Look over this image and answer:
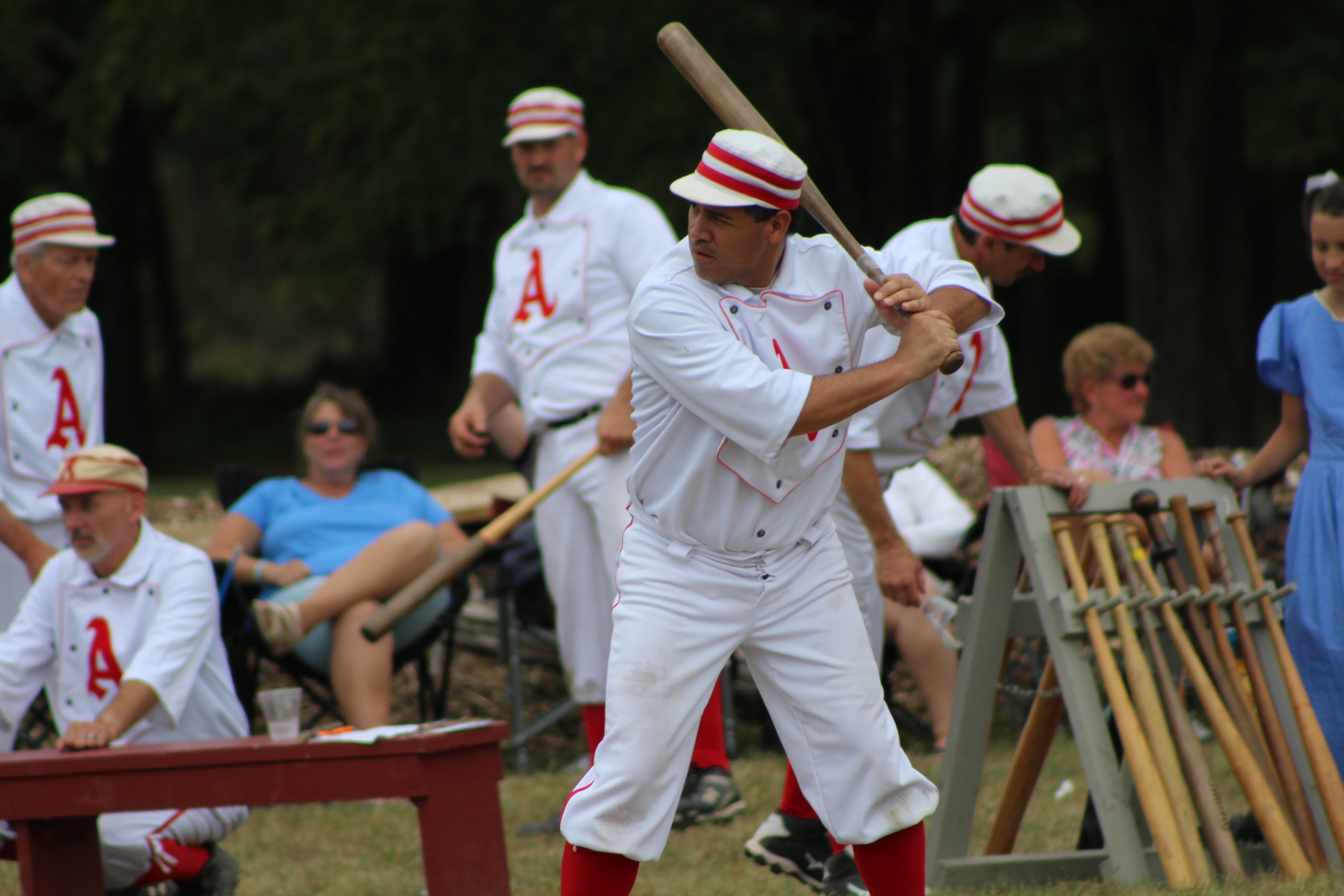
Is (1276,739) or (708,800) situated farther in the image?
(708,800)

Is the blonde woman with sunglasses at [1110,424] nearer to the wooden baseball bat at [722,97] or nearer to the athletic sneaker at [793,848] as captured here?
the athletic sneaker at [793,848]

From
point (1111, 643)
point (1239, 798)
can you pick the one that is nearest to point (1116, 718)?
point (1111, 643)

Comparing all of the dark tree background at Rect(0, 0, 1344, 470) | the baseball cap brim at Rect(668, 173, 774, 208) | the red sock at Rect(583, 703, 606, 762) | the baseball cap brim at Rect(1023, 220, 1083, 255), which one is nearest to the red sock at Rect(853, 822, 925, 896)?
the baseball cap brim at Rect(668, 173, 774, 208)

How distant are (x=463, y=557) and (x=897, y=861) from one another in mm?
2306

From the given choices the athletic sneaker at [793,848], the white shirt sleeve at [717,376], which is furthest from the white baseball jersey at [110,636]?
the white shirt sleeve at [717,376]

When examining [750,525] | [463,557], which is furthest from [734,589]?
[463,557]

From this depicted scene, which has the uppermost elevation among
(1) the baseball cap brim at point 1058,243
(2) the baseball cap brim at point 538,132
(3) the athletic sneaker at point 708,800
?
(2) the baseball cap brim at point 538,132

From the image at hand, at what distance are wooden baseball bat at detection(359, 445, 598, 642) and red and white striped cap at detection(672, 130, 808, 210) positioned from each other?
2.12 metres

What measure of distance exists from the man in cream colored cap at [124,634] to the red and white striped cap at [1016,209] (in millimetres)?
2457

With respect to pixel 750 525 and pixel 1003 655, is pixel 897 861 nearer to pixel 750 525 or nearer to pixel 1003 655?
pixel 750 525

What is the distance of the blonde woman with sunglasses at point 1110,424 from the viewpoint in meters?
5.96

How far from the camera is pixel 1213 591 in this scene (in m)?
4.26

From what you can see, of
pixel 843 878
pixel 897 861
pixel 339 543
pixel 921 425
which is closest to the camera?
pixel 897 861

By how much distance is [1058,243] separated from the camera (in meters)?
4.60
